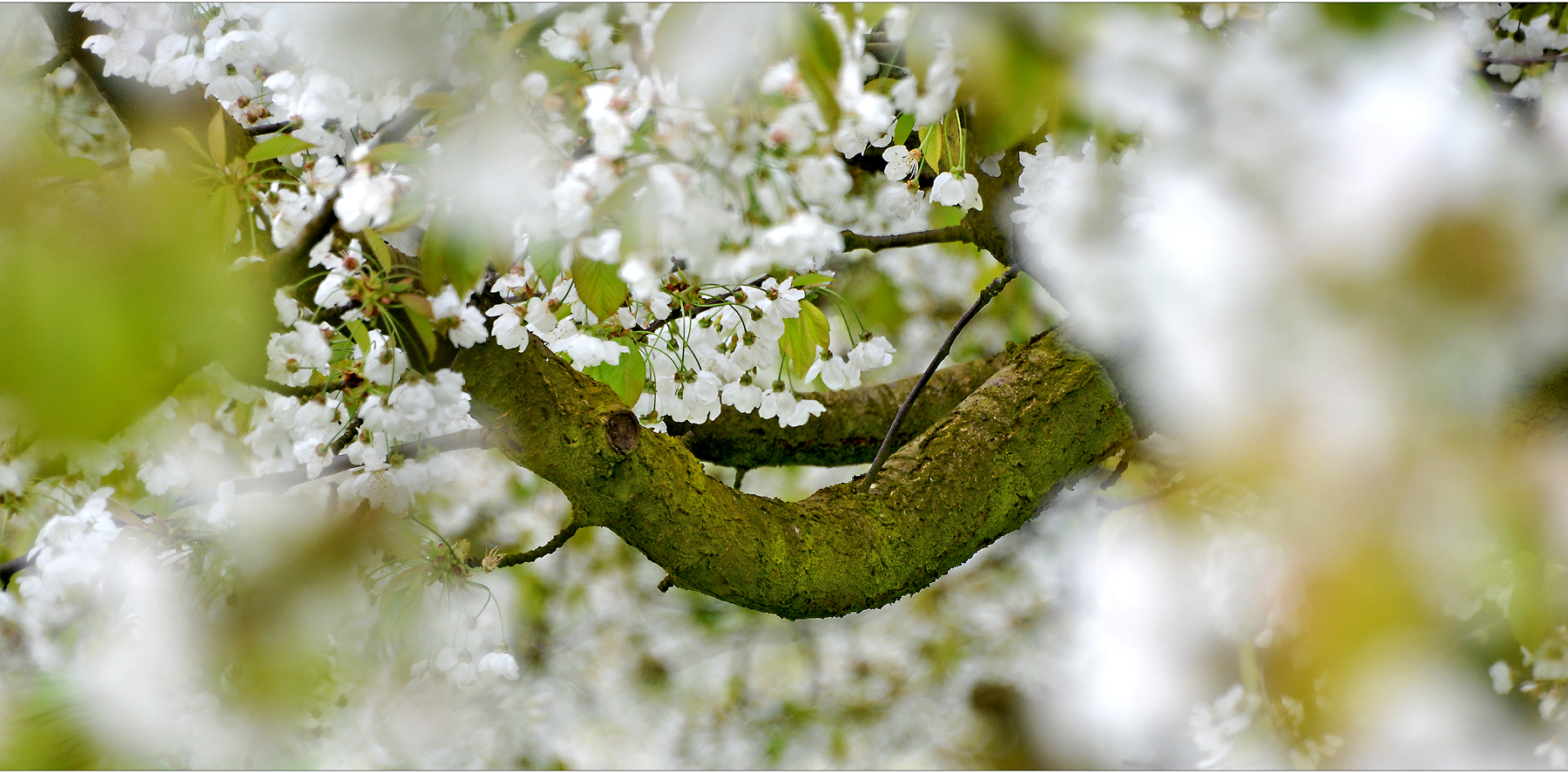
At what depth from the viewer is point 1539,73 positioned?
69cm

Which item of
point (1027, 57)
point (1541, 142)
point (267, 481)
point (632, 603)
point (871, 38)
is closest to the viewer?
point (1027, 57)

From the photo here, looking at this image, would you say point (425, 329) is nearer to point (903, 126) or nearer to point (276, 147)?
point (276, 147)

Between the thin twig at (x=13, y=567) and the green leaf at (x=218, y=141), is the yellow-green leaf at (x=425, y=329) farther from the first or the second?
the thin twig at (x=13, y=567)

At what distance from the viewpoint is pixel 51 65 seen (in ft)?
2.13

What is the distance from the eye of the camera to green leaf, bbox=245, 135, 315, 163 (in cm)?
55

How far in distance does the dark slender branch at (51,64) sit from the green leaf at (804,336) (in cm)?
61

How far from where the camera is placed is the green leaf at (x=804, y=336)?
0.79m

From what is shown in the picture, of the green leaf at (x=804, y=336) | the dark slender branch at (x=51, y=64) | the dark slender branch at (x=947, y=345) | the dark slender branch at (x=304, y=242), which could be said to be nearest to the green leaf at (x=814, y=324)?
the green leaf at (x=804, y=336)

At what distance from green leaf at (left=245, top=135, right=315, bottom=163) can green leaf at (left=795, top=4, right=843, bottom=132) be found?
1.18 ft

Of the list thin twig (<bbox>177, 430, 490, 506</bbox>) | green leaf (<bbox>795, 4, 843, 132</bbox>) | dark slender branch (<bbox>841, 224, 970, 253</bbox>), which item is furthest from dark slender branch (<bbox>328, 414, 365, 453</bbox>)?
dark slender branch (<bbox>841, 224, 970, 253</bbox>)

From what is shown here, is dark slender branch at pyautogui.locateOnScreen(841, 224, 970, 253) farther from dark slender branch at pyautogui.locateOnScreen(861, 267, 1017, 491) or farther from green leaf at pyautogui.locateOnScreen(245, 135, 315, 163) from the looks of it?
green leaf at pyautogui.locateOnScreen(245, 135, 315, 163)

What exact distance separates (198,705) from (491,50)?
789 millimetres

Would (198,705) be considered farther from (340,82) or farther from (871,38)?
(871,38)

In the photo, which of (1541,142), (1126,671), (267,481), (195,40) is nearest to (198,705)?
(267,481)
